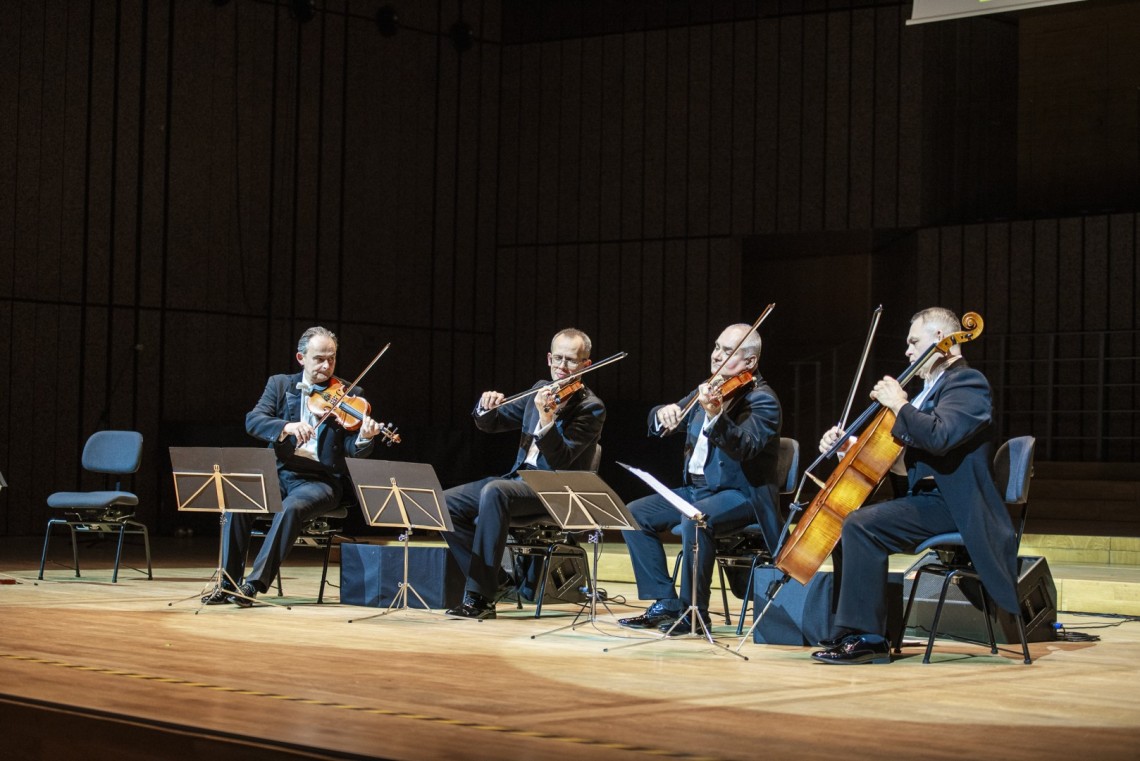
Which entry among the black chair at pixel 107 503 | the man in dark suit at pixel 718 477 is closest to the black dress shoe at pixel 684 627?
the man in dark suit at pixel 718 477

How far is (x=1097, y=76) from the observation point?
11398 mm

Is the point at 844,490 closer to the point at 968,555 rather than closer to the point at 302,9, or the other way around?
the point at 968,555

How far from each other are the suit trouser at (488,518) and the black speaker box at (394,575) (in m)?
0.20

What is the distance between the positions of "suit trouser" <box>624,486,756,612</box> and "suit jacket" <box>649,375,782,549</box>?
5 cm

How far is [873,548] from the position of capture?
4418mm

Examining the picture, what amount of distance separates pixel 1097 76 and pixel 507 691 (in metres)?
9.40

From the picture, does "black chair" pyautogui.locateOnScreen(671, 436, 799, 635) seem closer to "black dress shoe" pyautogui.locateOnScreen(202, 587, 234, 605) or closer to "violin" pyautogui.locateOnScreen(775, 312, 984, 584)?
"violin" pyautogui.locateOnScreen(775, 312, 984, 584)

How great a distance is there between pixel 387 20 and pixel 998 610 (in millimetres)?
7959

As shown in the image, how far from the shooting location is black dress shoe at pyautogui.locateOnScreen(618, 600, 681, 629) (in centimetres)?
518

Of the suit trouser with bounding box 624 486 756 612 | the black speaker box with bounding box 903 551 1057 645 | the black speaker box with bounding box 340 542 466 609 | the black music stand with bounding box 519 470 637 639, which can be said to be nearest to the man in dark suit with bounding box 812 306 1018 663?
the black speaker box with bounding box 903 551 1057 645

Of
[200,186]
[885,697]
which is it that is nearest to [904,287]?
[200,186]

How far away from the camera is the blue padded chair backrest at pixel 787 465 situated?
17.1 feet

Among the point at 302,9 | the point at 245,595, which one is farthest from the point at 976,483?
the point at 302,9

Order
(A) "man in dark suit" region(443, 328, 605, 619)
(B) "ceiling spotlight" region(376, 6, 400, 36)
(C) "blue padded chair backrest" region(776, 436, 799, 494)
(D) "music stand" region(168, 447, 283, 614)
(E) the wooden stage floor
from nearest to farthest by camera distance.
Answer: (E) the wooden stage floor < (C) "blue padded chair backrest" region(776, 436, 799, 494) < (A) "man in dark suit" region(443, 328, 605, 619) < (D) "music stand" region(168, 447, 283, 614) < (B) "ceiling spotlight" region(376, 6, 400, 36)
